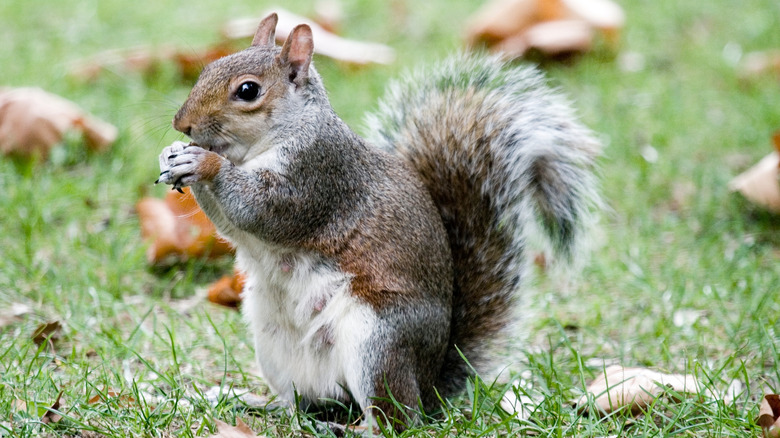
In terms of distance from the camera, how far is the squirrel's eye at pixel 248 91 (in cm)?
178

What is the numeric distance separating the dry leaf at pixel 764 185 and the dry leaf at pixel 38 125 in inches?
79.0

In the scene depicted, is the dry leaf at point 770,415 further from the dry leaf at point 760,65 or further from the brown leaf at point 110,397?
the dry leaf at point 760,65

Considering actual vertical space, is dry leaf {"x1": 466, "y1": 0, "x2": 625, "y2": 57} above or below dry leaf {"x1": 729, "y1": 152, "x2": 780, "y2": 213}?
above

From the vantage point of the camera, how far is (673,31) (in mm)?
4645

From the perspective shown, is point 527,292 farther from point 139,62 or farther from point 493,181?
point 139,62

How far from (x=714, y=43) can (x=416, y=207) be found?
10.1 feet

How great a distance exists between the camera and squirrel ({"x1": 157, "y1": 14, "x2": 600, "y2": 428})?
1.76 metres

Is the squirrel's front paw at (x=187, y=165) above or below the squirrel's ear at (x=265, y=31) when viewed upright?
below

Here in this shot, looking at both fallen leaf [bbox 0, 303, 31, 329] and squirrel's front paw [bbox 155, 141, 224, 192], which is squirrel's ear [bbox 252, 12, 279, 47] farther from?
fallen leaf [bbox 0, 303, 31, 329]

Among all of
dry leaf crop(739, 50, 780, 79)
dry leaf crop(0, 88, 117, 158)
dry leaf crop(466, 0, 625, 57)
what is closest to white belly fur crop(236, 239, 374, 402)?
dry leaf crop(0, 88, 117, 158)

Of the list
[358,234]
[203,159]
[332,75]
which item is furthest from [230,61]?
[332,75]

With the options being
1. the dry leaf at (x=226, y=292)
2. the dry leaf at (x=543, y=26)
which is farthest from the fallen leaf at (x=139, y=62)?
the dry leaf at (x=226, y=292)

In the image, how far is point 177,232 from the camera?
8.39 ft

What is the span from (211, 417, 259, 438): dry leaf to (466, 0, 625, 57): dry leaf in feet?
9.22
